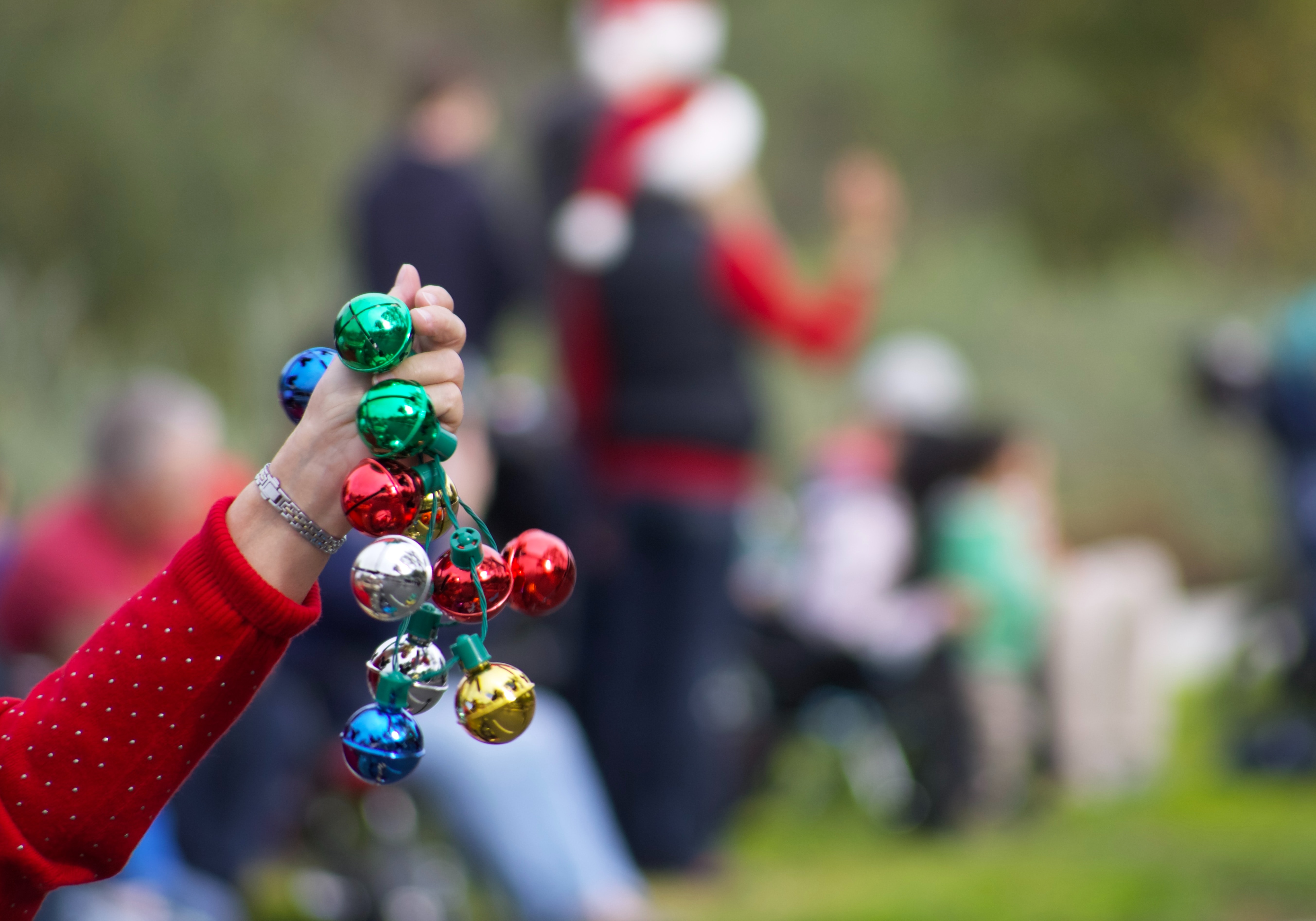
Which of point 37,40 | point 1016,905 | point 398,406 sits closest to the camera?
point 398,406

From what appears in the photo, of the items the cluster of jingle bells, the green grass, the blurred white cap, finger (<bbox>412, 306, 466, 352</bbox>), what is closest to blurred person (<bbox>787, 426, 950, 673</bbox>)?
the blurred white cap

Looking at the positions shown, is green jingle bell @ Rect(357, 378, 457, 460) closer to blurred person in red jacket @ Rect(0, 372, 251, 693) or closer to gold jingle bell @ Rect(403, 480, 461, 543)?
gold jingle bell @ Rect(403, 480, 461, 543)

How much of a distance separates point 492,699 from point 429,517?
0.14 m

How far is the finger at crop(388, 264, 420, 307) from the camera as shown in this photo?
115cm

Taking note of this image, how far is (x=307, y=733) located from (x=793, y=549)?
112 inches

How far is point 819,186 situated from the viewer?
47.0 ft

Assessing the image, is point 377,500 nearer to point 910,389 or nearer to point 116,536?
point 116,536

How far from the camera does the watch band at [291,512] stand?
3.83 ft

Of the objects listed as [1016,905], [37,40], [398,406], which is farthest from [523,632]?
[37,40]

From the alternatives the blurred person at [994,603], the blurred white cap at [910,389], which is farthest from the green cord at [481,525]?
the blurred white cap at [910,389]

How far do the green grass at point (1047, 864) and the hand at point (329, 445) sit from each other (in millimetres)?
3001

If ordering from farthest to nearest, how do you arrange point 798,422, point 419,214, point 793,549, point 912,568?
1. point 798,422
2. point 793,549
3. point 912,568
4. point 419,214

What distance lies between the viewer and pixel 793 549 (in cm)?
597

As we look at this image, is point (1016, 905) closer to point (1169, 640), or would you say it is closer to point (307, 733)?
point (307, 733)
